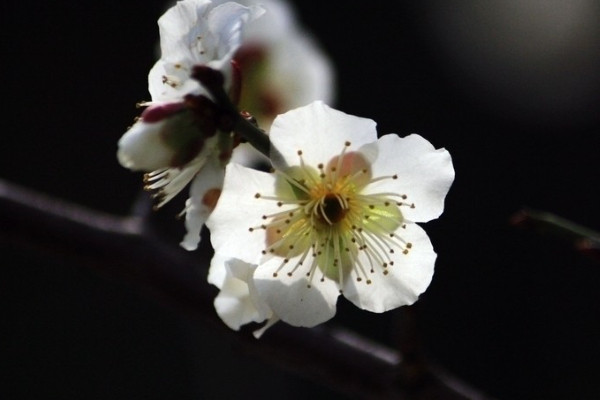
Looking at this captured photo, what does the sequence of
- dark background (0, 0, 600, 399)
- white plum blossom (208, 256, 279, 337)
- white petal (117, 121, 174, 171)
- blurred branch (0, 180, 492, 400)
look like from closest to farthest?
white petal (117, 121, 174, 171) → white plum blossom (208, 256, 279, 337) → blurred branch (0, 180, 492, 400) → dark background (0, 0, 600, 399)

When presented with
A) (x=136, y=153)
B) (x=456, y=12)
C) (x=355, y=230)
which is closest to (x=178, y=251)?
(x=355, y=230)

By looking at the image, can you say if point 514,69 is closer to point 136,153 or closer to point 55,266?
point 55,266

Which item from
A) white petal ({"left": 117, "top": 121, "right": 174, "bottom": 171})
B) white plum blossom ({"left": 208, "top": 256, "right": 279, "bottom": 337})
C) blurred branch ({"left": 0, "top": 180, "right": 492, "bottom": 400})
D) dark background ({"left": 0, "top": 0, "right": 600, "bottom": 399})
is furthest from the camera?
dark background ({"left": 0, "top": 0, "right": 600, "bottom": 399})

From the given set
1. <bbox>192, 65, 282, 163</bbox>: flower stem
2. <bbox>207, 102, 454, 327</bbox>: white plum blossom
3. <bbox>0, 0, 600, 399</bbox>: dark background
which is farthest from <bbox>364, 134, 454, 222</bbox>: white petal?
<bbox>0, 0, 600, 399</bbox>: dark background

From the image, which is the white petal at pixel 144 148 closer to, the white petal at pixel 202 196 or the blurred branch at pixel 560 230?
the white petal at pixel 202 196

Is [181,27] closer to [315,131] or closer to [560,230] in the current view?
[315,131]

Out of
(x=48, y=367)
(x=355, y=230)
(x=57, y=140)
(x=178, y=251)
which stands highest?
(x=355, y=230)

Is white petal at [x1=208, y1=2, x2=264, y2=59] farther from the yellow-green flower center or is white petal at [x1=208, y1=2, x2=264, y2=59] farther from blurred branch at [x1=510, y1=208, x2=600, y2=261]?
blurred branch at [x1=510, y1=208, x2=600, y2=261]

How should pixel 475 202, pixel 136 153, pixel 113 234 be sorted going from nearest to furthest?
pixel 136 153, pixel 113 234, pixel 475 202
